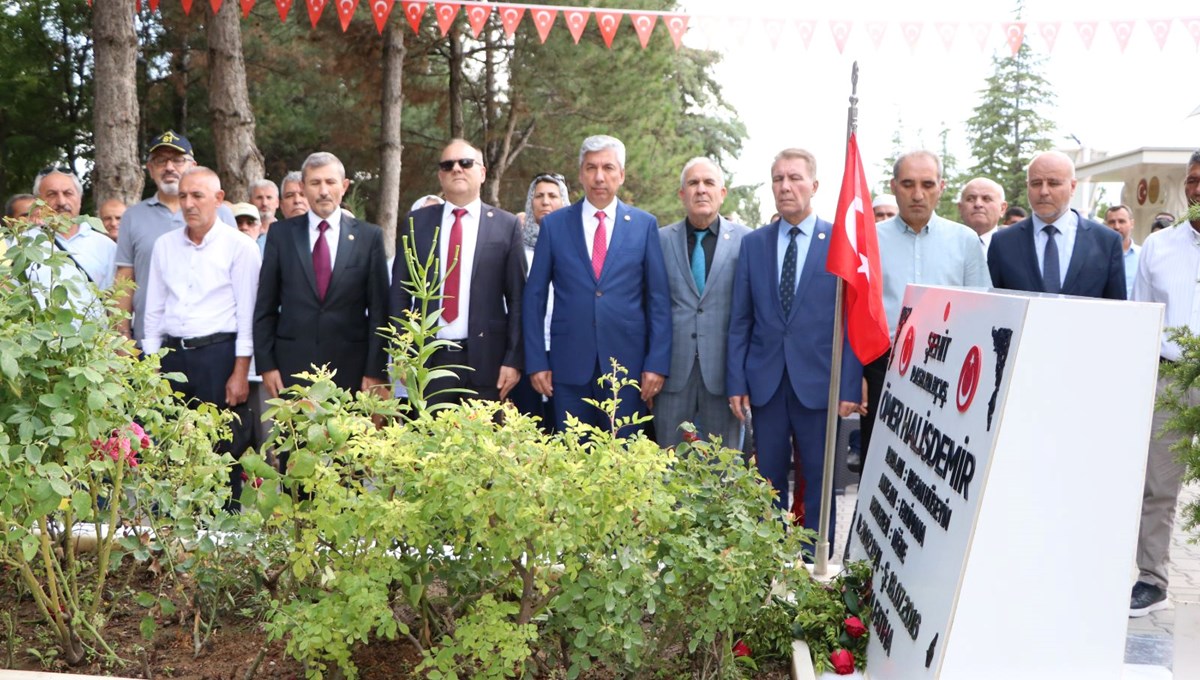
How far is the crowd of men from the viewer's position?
14.9 ft

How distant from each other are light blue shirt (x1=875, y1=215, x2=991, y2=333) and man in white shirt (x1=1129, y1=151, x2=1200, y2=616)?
694 mm

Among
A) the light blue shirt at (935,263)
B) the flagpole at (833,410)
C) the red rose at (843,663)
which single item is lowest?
the red rose at (843,663)

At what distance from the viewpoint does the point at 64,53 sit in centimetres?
1934

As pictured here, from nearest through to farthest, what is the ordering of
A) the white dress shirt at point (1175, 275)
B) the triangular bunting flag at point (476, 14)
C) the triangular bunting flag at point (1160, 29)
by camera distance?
the white dress shirt at point (1175, 275)
the triangular bunting flag at point (1160, 29)
the triangular bunting flag at point (476, 14)

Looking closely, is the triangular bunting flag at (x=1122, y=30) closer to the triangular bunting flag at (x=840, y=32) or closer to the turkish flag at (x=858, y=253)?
the triangular bunting flag at (x=840, y=32)

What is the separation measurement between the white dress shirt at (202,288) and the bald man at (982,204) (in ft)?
14.9

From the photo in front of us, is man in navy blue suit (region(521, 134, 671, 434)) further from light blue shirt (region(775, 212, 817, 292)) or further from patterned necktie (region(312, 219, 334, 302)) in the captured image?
patterned necktie (region(312, 219, 334, 302))

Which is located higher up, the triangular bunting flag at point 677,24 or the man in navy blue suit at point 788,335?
the triangular bunting flag at point 677,24

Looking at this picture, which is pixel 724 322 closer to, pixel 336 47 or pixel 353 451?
pixel 353 451

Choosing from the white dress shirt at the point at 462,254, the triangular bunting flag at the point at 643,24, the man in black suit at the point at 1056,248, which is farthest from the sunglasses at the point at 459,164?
the triangular bunting flag at the point at 643,24

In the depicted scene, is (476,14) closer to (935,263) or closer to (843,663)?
(935,263)

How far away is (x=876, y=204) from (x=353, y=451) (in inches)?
291

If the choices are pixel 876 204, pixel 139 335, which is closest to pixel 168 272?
pixel 139 335

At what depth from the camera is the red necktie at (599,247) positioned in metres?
4.77
